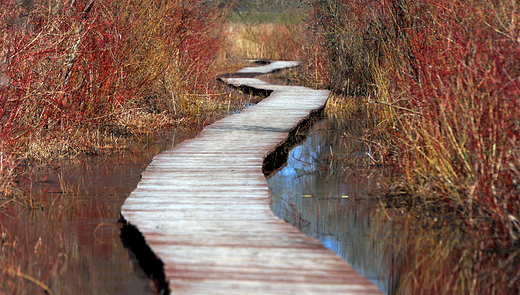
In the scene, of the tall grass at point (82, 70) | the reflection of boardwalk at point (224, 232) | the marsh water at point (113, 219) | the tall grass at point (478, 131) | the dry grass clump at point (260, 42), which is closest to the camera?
the reflection of boardwalk at point (224, 232)

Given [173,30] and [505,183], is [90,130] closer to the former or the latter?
[173,30]

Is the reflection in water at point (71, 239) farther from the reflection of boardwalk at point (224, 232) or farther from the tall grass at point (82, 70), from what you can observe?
the tall grass at point (82, 70)

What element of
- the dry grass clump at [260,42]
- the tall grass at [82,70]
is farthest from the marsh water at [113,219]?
the dry grass clump at [260,42]

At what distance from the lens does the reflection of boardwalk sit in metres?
3.32

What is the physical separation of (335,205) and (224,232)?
1.60 m

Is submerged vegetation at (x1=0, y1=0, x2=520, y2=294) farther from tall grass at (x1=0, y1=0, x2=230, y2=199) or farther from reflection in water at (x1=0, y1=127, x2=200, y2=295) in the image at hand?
reflection in water at (x1=0, y1=127, x2=200, y2=295)

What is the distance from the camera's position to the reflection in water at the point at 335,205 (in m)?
4.34

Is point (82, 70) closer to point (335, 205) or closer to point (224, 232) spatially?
point (335, 205)

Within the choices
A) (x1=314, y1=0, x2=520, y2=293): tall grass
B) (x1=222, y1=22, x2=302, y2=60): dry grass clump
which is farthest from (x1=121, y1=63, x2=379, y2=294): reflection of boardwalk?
(x1=222, y1=22, x2=302, y2=60): dry grass clump

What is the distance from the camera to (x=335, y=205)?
553cm

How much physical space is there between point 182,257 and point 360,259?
45.3 inches

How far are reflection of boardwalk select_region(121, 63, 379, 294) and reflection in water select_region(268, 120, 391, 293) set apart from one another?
1.01 feet

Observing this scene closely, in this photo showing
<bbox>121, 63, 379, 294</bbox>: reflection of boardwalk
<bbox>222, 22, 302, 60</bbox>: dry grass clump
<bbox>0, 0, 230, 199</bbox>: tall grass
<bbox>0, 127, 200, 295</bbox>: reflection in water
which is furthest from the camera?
<bbox>222, 22, 302, 60</bbox>: dry grass clump

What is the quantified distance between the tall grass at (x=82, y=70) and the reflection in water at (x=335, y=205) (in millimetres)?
2162
